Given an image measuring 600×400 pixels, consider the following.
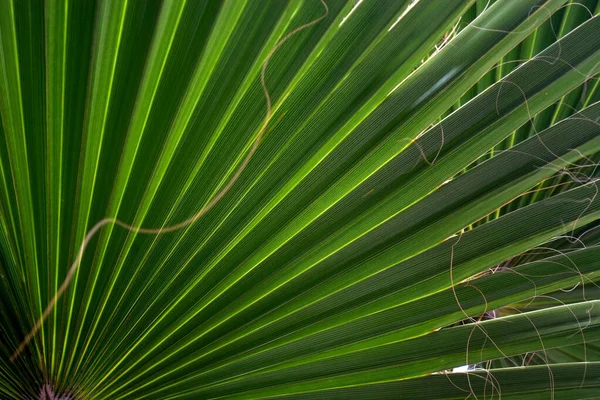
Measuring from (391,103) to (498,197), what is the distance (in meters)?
0.26

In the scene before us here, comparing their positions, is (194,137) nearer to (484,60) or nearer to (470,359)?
(484,60)

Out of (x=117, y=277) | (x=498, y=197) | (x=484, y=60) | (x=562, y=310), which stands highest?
(x=484, y=60)

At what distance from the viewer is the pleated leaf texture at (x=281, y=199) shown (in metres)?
0.80

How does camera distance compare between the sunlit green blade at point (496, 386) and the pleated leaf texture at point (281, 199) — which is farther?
the sunlit green blade at point (496, 386)

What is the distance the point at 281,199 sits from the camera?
0.94 m

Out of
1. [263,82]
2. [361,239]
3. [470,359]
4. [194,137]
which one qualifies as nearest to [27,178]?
[194,137]

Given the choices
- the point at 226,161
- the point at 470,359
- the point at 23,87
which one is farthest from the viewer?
the point at 470,359

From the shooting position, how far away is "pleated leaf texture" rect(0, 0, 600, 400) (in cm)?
80

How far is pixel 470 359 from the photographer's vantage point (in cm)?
102

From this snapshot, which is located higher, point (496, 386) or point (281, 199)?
point (281, 199)

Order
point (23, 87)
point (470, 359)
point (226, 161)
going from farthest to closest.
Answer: point (470, 359), point (226, 161), point (23, 87)

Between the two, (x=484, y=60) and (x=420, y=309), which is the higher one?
(x=484, y=60)

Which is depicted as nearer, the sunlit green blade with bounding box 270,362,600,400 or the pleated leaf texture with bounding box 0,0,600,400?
the pleated leaf texture with bounding box 0,0,600,400

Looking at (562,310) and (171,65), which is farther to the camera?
(562,310)
